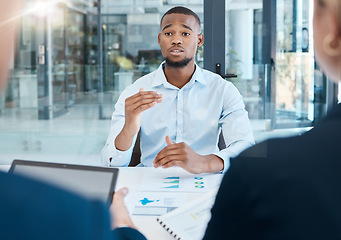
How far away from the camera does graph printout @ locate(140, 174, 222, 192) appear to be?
154cm

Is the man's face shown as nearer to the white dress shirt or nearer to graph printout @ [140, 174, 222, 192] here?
the white dress shirt

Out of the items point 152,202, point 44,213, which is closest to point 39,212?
point 44,213

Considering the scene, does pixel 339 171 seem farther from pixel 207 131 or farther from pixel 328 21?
pixel 207 131

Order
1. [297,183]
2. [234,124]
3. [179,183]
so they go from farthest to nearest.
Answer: [234,124] < [179,183] < [297,183]

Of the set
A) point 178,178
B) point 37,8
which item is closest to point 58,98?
point 37,8

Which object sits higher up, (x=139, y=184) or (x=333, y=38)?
(x=333, y=38)

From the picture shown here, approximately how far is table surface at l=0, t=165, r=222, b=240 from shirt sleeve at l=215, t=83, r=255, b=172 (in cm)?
34

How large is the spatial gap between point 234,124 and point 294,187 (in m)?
1.61

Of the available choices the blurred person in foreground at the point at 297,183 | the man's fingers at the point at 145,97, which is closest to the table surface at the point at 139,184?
the man's fingers at the point at 145,97

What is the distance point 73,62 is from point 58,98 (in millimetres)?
623

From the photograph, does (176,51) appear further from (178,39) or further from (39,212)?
(39,212)

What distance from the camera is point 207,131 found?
218cm

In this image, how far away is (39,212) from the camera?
0.39m

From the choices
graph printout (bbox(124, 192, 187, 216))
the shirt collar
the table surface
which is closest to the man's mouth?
the shirt collar
